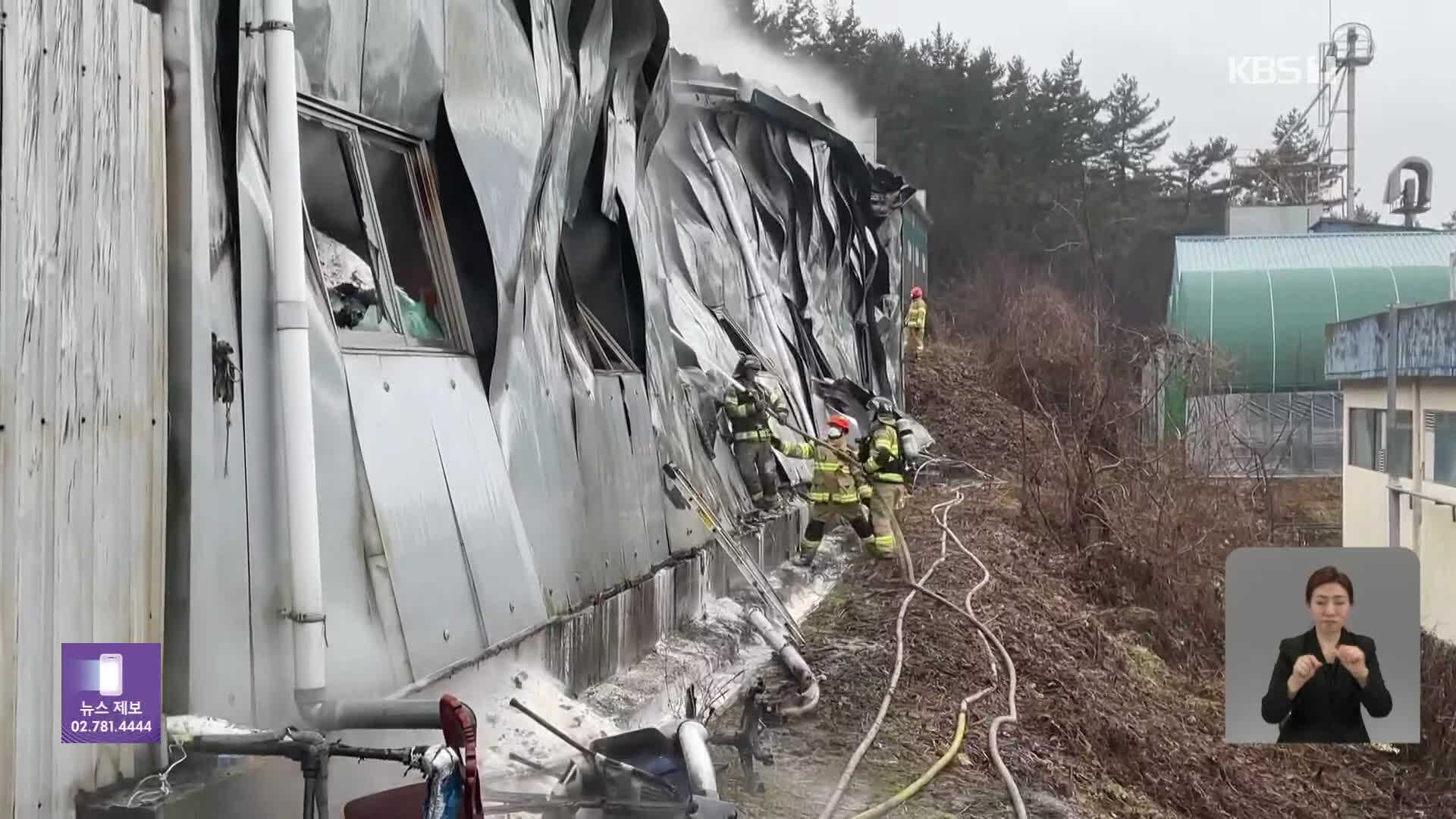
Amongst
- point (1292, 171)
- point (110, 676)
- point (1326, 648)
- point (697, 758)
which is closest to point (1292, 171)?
point (1292, 171)

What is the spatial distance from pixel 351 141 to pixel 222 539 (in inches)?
55.1

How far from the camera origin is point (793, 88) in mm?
8500

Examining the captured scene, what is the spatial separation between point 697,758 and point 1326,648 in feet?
5.72

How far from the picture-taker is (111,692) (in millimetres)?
2100

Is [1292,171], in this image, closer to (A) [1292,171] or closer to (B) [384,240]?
(A) [1292,171]

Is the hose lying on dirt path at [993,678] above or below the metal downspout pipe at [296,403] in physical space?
below

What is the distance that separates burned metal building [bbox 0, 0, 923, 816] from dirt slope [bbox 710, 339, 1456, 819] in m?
0.96

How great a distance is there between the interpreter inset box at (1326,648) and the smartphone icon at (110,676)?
2.59 m

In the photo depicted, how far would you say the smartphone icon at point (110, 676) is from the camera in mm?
2092

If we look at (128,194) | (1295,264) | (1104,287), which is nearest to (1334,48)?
(1295,264)

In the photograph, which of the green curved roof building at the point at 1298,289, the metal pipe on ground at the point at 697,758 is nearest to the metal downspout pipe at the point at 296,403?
the metal pipe on ground at the point at 697,758

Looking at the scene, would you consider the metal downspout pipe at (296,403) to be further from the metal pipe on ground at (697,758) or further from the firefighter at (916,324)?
the firefighter at (916,324)

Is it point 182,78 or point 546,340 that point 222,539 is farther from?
point 546,340

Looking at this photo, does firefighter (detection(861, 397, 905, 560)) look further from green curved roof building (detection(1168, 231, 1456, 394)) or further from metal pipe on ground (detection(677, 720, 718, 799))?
green curved roof building (detection(1168, 231, 1456, 394))
